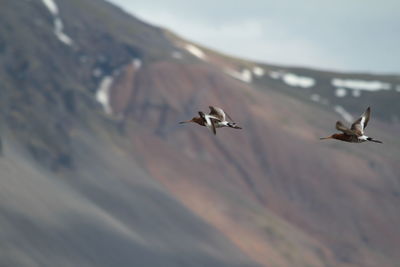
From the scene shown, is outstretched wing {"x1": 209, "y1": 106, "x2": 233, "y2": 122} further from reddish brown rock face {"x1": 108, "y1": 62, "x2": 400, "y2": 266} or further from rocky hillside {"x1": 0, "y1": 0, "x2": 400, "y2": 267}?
reddish brown rock face {"x1": 108, "y1": 62, "x2": 400, "y2": 266}

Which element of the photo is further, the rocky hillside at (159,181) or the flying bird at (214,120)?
the rocky hillside at (159,181)

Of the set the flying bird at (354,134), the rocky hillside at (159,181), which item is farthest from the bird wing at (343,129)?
the rocky hillside at (159,181)

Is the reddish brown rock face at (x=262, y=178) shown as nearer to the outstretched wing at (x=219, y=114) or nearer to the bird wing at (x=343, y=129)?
the outstretched wing at (x=219, y=114)

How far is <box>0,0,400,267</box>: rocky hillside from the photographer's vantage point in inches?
5335

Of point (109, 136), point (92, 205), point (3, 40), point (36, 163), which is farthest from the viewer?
point (3, 40)

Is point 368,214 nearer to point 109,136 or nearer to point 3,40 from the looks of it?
point 109,136

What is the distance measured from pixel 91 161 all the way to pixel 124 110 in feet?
95.0

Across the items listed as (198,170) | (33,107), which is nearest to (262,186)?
(198,170)

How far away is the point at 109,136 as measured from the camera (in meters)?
171

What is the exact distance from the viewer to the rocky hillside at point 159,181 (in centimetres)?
13550

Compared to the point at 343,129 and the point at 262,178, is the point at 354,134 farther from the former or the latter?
the point at 262,178

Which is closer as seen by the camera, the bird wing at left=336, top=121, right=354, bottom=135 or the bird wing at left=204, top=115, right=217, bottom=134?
the bird wing at left=336, top=121, right=354, bottom=135

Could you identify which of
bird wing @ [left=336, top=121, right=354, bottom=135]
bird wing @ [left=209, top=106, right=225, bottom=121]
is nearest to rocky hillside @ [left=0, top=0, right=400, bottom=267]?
bird wing @ [left=209, top=106, right=225, bottom=121]

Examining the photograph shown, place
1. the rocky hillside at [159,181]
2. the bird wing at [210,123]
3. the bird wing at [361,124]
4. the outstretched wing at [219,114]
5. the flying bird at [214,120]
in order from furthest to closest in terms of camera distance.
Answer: the rocky hillside at [159,181] < the outstretched wing at [219,114] < the bird wing at [361,124] < the flying bird at [214,120] < the bird wing at [210,123]
